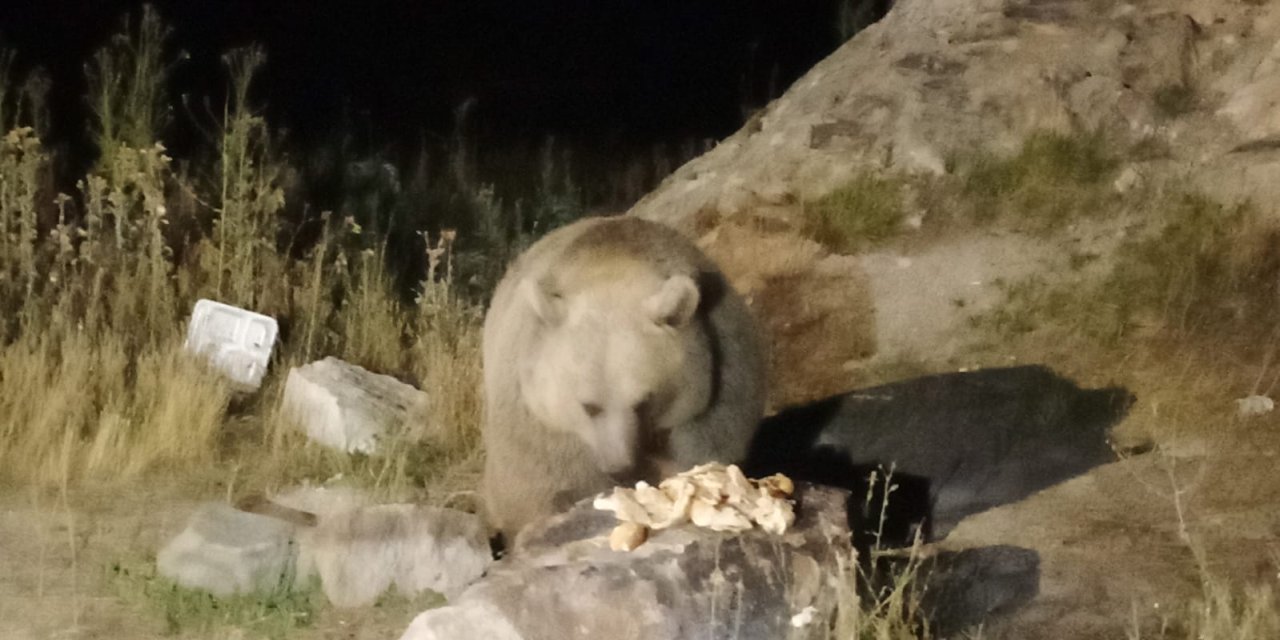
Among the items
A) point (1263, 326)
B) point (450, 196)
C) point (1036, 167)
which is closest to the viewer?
point (1263, 326)

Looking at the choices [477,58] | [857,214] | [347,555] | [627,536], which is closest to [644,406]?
[627,536]

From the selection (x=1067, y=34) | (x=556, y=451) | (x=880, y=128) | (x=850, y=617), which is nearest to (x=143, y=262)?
(x=556, y=451)

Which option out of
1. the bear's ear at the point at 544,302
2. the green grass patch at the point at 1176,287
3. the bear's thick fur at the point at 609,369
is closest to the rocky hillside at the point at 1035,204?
the green grass patch at the point at 1176,287

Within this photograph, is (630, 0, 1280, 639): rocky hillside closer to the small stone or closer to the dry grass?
the dry grass

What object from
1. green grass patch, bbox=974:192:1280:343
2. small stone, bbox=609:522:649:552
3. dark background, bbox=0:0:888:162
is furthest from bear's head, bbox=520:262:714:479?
dark background, bbox=0:0:888:162

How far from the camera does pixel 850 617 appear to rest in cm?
352

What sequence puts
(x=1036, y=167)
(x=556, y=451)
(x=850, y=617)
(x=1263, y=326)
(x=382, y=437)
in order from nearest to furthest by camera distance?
(x=850, y=617) < (x=556, y=451) < (x=382, y=437) < (x=1263, y=326) < (x=1036, y=167)

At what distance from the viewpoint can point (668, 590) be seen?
3426 mm

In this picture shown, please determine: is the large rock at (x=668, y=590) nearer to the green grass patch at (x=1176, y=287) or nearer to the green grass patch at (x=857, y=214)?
the green grass patch at (x=1176, y=287)

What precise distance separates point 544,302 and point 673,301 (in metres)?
0.39

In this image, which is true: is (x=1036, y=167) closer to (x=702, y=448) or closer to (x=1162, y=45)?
(x=1162, y=45)

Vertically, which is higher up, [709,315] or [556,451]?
[709,315]

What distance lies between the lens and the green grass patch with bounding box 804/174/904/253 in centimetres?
709

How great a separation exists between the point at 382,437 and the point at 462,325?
1.15 meters
